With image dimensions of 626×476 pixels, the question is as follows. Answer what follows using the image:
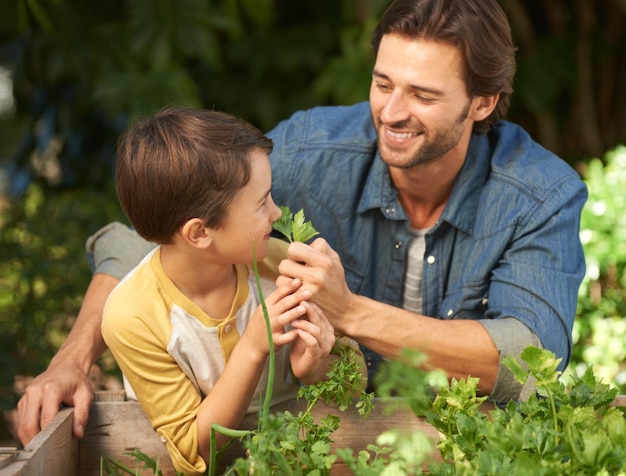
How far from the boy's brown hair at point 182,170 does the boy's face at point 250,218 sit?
0.02m

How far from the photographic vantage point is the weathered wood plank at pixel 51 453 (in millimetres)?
1572

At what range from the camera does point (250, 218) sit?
1.88 metres

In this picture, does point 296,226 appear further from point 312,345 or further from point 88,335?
point 88,335

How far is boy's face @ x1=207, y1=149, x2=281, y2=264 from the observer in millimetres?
1873

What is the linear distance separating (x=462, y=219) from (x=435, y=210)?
0.13 m

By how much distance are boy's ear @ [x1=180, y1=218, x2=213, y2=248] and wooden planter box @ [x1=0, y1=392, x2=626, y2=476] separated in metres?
0.38

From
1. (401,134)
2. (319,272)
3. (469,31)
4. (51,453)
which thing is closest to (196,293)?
(319,272)

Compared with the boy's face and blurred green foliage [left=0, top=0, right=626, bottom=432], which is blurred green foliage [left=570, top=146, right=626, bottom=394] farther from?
the boy's face

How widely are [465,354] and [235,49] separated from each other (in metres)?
3.07

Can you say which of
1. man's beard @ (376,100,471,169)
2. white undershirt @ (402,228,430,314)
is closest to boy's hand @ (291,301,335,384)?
man's beard @ (376,100,471,169)

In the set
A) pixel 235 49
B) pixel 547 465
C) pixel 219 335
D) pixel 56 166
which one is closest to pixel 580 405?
pixel 547 465

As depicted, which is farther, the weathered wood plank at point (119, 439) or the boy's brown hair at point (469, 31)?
the boy's brown hair at point (469, 31)

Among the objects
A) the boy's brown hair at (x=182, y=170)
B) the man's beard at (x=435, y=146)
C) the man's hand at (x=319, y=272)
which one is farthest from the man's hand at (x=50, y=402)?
the man's beard at (x=435, y=146)

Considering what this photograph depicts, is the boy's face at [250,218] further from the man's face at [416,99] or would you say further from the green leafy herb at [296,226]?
the man's face at [416,99]
